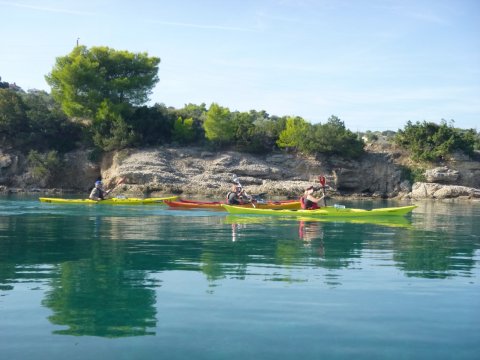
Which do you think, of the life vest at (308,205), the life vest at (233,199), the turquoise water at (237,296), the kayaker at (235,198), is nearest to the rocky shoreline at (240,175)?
the kayaker at (235,198)

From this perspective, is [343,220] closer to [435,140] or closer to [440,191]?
[440,191]

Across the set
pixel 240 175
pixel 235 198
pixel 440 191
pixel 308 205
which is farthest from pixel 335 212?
pixel 440 191

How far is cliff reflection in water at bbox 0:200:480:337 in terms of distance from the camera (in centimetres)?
765

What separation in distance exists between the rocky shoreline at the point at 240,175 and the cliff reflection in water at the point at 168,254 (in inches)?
725

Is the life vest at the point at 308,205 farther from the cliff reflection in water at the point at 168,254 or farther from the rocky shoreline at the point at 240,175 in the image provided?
the rocky shoreline at the point at 240,175

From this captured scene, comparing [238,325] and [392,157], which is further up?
[392,157]

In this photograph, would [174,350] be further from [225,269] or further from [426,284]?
[426,284]

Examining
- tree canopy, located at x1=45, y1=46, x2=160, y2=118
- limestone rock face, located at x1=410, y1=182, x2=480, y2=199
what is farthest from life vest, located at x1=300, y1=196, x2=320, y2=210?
tree canopy, located at x1=45, y1=46, x2=160, y2=118

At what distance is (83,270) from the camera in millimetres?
9891

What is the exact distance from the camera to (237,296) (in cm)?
804

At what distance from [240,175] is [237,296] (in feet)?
106

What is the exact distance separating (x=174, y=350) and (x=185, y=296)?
222 centimetres

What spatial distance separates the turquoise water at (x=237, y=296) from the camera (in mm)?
5980

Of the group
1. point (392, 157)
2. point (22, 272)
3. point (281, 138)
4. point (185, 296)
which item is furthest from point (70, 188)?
point (185, 296)
